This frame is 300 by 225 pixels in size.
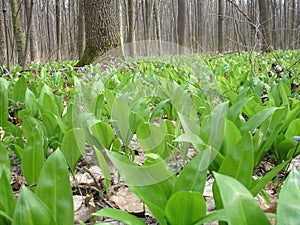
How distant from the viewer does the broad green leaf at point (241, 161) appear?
846 mm

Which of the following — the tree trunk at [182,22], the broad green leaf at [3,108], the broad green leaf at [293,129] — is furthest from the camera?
the tree trunk at [182,22]

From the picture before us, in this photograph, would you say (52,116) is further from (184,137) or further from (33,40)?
(33,40)

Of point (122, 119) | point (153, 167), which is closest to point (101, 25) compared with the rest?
point (122, 119)

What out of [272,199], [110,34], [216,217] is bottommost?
[272,199]

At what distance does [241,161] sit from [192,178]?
0.12 meters

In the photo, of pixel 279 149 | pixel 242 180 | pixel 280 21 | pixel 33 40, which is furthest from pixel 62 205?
pixel 280 21

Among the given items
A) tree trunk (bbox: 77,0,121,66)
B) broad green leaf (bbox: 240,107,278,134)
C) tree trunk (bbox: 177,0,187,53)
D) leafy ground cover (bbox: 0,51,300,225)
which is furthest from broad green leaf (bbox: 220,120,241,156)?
tree trunk (bbox: 177,0,187,53)

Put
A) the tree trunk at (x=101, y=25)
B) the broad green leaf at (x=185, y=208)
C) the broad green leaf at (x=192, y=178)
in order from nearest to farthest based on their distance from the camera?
the broad green leaf at (x=185, y=208) < the broad green leaf at (x=192, y=178) < the tree trunk at (x=101, y=25)

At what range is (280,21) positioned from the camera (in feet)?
88.0

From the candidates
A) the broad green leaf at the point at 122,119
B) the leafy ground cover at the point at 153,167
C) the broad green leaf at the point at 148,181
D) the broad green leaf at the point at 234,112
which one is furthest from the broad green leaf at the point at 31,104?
the broad green leaf at the point at 148,181

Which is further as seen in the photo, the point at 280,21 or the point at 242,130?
the point at 280,21

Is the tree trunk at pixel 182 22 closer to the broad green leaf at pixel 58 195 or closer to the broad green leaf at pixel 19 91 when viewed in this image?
the broad green leaf at pixel 19 91

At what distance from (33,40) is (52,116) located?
8472 mm

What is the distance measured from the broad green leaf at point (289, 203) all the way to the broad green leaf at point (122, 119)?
849 millimetres
